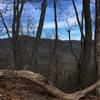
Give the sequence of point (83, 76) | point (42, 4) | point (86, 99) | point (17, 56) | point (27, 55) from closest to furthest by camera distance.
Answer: point (86, 99), point (83, 76), point (42, 4), point (17, 56), point (27, 55)

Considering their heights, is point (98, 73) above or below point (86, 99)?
above

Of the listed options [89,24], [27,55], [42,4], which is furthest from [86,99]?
[27,55]

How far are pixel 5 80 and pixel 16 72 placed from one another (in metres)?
0.65

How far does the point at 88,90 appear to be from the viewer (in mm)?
12031

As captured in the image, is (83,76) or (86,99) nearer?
(86,99)

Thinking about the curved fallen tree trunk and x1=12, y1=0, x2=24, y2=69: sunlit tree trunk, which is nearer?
the curved fallen tree trunk

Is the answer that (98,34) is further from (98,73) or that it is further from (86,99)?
(86,99)

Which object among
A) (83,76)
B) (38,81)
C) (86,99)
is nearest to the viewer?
(38,81)

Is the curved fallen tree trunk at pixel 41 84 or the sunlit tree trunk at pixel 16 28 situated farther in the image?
the sunlit tree trunk at pixel 16 28

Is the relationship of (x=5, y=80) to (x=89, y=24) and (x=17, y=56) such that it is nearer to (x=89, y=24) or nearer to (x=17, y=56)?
(x=89, y=24)

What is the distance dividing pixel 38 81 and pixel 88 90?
5.59 ft

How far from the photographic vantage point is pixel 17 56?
1212 inches

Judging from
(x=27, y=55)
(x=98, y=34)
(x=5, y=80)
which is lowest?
(x=27, y=55)

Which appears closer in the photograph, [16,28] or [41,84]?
[41,84]
